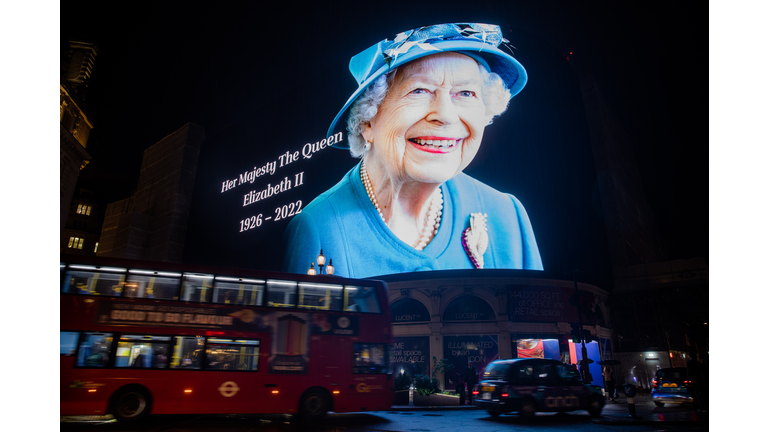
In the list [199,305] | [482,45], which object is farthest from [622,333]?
[199,305]

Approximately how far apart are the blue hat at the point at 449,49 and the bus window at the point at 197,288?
55.0 feet

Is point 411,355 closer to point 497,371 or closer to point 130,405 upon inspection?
point 497,371

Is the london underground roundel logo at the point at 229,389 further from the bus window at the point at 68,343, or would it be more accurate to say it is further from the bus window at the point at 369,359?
the bus window at the point at 68,343

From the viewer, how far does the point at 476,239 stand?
74.3 ft

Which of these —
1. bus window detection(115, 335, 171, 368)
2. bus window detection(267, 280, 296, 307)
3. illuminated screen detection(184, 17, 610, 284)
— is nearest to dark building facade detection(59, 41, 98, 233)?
illuminated screen detection(184, 17, 610, 284)

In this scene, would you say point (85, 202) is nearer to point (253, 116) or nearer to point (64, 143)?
point (64, 143)

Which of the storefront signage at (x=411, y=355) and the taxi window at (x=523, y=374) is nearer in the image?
the taxi window at (x=523, y=374)

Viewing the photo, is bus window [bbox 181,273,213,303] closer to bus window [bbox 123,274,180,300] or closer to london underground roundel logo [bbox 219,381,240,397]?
bus window [bbox 123,274,180,300]

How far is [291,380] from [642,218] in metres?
55.9

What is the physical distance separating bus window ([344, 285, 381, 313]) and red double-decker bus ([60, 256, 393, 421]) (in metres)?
0.03

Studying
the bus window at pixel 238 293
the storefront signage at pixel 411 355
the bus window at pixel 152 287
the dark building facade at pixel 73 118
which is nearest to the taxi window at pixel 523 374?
the bus window at pixel 238 293

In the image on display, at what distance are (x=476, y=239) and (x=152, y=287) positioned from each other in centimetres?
1633

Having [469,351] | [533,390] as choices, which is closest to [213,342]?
[533,390]

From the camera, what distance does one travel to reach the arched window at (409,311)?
22703 mm
